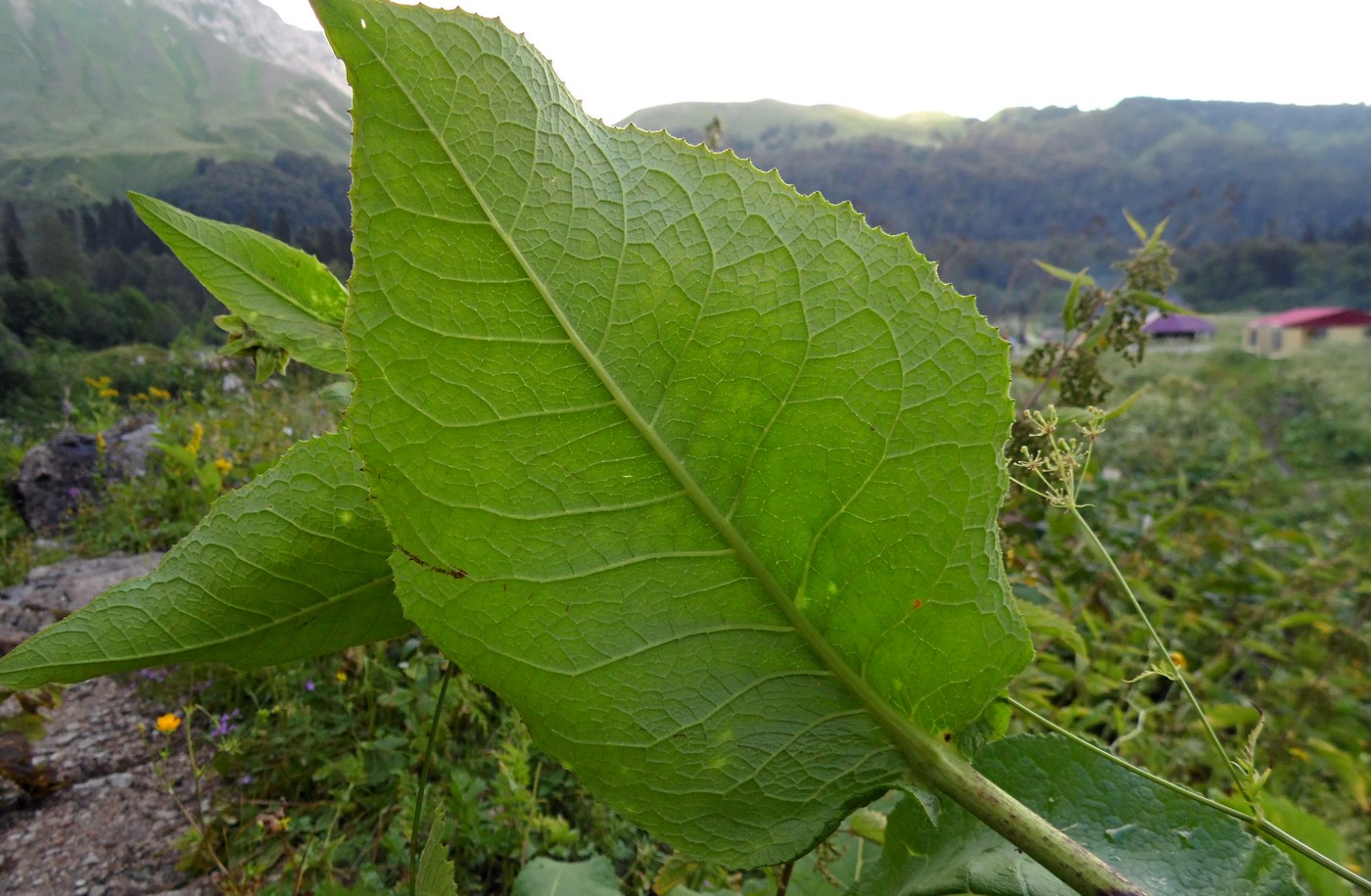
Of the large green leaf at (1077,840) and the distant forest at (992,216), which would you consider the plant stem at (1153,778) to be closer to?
the large green leaf at (1077,840)

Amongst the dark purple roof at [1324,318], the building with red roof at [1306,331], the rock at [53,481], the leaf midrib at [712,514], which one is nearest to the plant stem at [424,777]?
the leaf midrib at [712,514]

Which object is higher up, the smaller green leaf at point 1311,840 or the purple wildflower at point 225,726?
the smaller green leaf at point 1311,840

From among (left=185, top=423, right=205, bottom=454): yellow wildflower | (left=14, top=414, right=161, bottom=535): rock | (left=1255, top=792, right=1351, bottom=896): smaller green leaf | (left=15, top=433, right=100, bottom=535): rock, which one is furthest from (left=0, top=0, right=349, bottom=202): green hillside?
(left=15, top=433, right=100, bottom=535): rock

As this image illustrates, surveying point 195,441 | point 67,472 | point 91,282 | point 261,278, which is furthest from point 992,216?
point 261,278

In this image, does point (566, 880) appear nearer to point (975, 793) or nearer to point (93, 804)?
point (975, 793)

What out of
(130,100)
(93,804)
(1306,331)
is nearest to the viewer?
(93,804)

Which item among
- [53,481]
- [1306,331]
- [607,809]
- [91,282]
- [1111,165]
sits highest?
[1111,165]

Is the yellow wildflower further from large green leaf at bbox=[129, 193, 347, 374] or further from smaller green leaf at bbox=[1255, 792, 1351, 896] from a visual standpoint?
smaller green leaf at bbox=[1255, 792, 1351, 896]

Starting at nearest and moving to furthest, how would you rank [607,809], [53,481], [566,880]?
[566,880] < [607,809] < [53,481]
